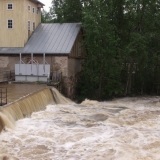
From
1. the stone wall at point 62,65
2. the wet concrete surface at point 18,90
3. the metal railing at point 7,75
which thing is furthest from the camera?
the metal railing at point 7,75

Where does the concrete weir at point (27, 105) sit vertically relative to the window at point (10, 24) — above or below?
below

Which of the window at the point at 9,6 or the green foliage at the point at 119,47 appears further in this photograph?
the window at the point at 9,6

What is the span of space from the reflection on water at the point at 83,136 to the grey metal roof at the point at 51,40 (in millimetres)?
7587

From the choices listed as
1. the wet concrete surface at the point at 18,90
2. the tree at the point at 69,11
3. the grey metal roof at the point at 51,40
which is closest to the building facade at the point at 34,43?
the grey metal roof at the point at 51,40

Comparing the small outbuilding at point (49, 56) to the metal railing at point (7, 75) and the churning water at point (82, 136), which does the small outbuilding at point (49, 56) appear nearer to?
the metal railing at point (7, 75)

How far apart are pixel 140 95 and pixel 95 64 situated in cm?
608

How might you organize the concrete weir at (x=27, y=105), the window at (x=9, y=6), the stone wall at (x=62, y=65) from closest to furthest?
the concrete weir at (x=27, y=105) → the stone wall at (x=62, y=65) → the window at (x=9, y=6)

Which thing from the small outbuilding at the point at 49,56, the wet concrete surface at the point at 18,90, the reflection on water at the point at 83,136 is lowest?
the reflection on water at the point at 83,136

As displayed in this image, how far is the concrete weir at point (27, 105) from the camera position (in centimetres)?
1379

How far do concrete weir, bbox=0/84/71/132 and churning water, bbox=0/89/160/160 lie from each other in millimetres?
332

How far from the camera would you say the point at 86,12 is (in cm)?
2480

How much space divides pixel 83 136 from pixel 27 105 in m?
4.61

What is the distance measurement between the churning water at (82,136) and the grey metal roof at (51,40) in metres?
7.44

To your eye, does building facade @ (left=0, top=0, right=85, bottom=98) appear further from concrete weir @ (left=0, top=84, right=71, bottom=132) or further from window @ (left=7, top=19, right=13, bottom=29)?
concrete weir @ (left=0, top=84, right=71, bottom=132)
